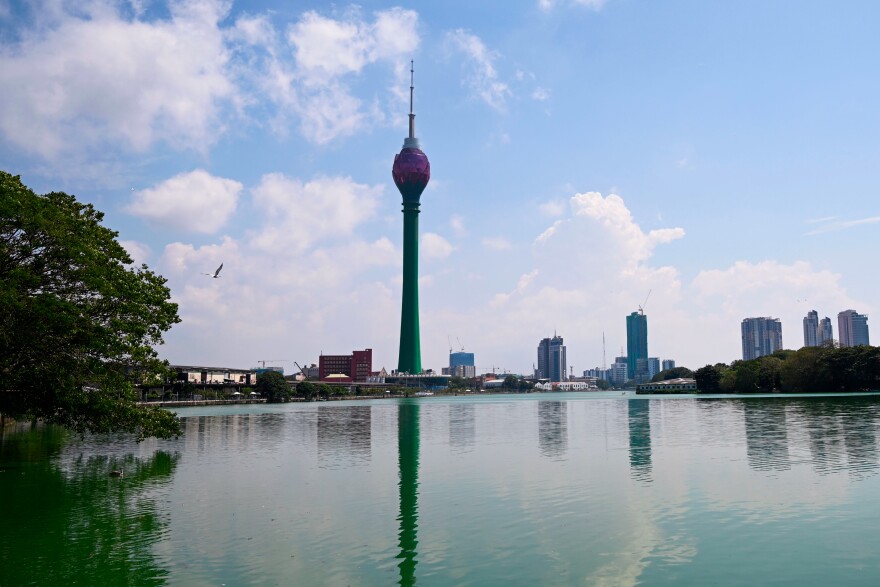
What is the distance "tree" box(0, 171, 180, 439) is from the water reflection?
11.6ft

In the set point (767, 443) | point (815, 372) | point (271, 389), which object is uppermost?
point (815, 372)

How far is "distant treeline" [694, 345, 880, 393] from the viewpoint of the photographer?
134125mm

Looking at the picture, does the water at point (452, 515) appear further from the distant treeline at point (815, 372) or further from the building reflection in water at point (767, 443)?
the distant treeline at point (815, 372)

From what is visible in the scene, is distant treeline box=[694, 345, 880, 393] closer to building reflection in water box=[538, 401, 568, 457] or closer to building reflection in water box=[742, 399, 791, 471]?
building reflection in water box=[742, 399, 791, 471]

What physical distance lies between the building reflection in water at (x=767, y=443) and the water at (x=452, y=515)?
367 mm

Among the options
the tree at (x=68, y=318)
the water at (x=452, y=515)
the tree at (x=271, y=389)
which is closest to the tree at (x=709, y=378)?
the tree at (x=271, y=389)

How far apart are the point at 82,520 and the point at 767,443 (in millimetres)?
43119

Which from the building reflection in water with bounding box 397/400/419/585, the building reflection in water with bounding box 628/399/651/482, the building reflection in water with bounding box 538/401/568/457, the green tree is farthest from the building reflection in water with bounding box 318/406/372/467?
the green tree

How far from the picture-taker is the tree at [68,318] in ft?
108

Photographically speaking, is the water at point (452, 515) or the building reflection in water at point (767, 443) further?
the building reflection in water at point (767, 443)

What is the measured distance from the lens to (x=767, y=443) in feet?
159

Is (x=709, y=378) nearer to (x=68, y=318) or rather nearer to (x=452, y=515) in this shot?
(x=452, y=515)

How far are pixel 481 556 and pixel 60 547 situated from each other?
45.4ft

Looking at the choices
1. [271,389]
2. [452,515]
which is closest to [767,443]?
[452,515]
